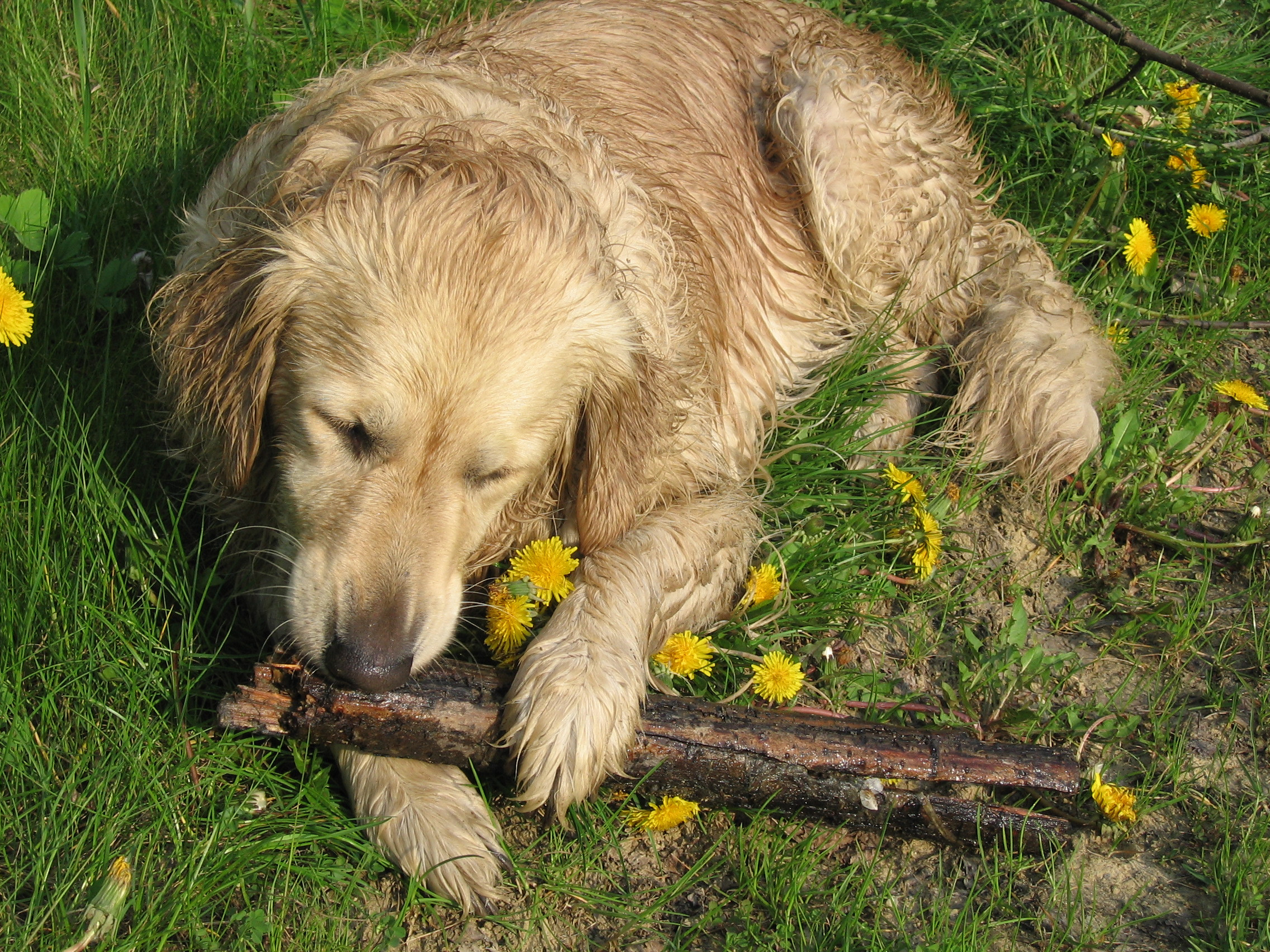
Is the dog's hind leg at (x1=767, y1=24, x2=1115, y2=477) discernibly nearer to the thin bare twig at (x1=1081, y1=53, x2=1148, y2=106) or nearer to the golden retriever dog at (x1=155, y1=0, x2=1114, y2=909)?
the golden retriever dog at (x1=155, y1=0, x2=1114, y2=909)

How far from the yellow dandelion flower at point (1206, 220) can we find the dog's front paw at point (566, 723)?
2.94m

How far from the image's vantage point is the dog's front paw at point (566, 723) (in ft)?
8.42

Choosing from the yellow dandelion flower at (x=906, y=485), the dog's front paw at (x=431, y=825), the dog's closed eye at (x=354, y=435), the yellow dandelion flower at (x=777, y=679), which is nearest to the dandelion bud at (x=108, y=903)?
the dog's front paw at (x=431, y=825)

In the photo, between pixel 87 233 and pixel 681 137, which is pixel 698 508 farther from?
pixel 87 233

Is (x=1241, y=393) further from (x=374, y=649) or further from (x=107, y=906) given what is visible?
(x=107, y=906)

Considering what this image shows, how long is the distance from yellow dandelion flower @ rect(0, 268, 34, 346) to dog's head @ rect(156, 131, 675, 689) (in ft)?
1.48

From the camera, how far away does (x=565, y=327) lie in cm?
254

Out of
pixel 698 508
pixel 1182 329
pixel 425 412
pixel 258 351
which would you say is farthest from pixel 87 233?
pixel 1182 329

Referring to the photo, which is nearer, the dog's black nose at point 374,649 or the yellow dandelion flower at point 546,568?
the dog's black nose at point 374,649

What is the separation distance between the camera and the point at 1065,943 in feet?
8.54

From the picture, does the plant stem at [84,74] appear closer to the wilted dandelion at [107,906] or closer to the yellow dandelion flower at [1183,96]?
the wilted dandelion at [107,906]

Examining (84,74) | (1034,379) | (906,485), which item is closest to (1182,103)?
(1034,379)

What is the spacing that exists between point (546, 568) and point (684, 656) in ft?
1.39

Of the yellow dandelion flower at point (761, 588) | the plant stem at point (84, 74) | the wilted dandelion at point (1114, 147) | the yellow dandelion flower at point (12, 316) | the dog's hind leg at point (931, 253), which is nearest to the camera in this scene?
the yellow dandelion flower at point (12, 316)
